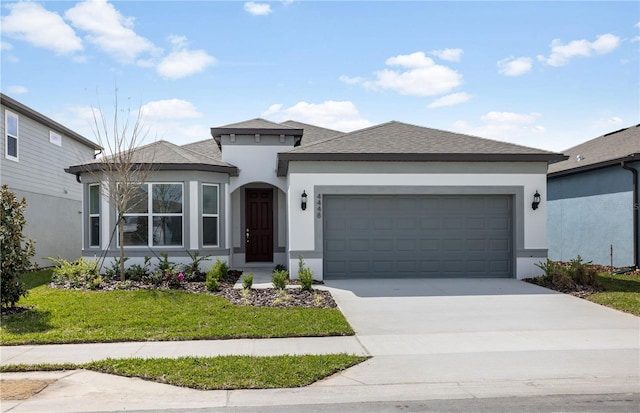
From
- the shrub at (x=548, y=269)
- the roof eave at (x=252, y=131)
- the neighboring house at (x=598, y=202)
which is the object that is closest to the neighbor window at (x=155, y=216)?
the roof eave at (x=252, y=131)

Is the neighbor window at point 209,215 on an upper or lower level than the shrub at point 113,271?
upper

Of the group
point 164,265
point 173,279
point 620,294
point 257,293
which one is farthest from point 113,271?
point 620,294

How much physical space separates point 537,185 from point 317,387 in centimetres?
1034

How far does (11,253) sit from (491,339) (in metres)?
8.48

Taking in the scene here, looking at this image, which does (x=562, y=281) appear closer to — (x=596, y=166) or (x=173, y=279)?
(x=596, y=166)

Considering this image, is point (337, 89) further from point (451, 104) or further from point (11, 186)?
point (11, 186)

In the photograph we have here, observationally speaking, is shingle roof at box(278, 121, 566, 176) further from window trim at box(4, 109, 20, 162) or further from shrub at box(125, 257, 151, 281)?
window trim at box(4, 109, 20, 162)

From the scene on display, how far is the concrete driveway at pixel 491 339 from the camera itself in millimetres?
5777

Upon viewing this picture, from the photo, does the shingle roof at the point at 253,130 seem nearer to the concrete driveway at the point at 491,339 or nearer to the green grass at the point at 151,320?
the concrete driveway at the point at 491,339

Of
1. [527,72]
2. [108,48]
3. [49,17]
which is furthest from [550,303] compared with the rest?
[49,17]

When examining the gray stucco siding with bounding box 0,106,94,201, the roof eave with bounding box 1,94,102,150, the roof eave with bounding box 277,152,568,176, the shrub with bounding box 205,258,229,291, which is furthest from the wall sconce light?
the gray stucco siding with bounding box 0,106,94,201

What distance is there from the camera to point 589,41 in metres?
14.7

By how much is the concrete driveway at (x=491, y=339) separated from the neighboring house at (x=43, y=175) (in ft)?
41.0

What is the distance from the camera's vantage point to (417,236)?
1358cm
